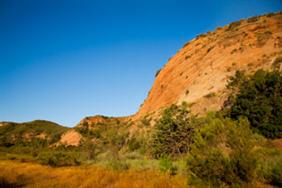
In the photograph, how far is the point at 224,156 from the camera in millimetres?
5684

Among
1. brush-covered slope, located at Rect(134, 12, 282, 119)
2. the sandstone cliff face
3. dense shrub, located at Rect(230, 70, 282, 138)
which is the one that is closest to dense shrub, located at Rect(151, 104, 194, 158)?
dense shrub, located at Rect(230, 70, 282, 138)

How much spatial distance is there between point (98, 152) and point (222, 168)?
75.5 ft

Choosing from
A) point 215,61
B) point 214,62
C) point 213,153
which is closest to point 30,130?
point 214,62

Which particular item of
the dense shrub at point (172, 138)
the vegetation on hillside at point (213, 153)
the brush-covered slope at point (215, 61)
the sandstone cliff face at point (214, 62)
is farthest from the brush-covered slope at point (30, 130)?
the dense shrub at point (172, 138)

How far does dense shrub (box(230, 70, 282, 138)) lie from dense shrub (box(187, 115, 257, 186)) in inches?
426

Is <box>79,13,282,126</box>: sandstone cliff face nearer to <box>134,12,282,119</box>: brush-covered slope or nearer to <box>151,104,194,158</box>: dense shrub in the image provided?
<box>134,12,282,119</box>: brush-covered slope

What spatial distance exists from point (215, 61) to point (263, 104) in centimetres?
2074

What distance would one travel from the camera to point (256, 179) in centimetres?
563

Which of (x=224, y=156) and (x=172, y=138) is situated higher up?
(x=172, y=138)

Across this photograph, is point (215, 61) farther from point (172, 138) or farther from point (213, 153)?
point (213, 153)

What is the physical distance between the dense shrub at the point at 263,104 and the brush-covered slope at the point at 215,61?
5.42 m

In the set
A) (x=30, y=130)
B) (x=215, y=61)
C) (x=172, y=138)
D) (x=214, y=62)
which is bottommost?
(x=172, y=138)

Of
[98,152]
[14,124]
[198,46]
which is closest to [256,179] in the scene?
[98,152]

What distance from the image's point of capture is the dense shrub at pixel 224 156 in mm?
5402
